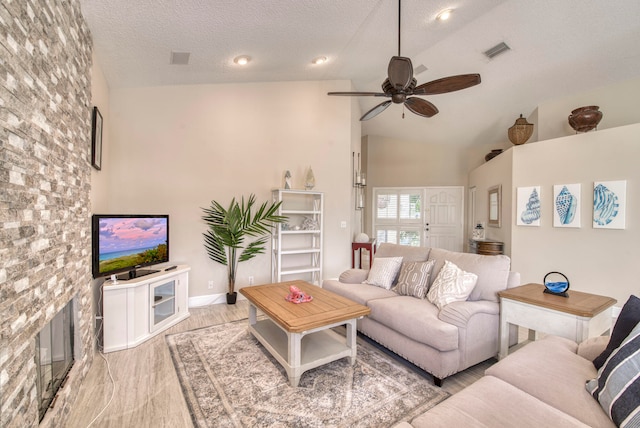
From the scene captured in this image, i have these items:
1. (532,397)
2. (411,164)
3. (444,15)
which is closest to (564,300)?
(532,397)

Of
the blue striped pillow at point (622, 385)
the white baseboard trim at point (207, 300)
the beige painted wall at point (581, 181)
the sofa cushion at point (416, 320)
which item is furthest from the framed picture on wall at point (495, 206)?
the white baseboard trim at point (207, 300)

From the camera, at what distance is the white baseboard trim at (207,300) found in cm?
402

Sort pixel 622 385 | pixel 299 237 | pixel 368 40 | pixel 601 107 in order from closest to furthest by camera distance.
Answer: pixel 622 385
pixel 368 40
pixel 601 107
pixel 299 237

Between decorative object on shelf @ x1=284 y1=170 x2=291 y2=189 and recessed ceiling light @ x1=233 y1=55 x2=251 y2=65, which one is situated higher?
recessed ceiling light @ x1=233 y1=55 x2=251 y2=65

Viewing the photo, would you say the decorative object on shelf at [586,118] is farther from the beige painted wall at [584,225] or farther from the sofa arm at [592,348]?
the sofa arm at [592,348]

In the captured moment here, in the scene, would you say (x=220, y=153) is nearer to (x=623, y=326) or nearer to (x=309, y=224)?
(x=309, y=224)

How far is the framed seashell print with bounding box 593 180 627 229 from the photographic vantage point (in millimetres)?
3611

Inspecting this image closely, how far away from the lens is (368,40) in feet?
11.8

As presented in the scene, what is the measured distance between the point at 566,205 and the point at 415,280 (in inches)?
112

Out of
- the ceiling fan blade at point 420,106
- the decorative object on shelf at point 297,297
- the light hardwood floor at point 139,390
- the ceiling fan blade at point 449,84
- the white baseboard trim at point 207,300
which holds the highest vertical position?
the ceiling fan blade at point 449,84

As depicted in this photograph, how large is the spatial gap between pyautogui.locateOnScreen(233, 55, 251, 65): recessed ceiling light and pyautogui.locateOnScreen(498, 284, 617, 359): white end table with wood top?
139 inches

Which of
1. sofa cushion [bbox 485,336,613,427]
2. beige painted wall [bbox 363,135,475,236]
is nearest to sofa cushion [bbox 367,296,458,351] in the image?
sofa cushion [bbox 485,336,613,427]

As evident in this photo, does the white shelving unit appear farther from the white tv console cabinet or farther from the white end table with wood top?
the white end table with wood top

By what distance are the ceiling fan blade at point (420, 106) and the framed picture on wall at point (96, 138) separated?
295cm
